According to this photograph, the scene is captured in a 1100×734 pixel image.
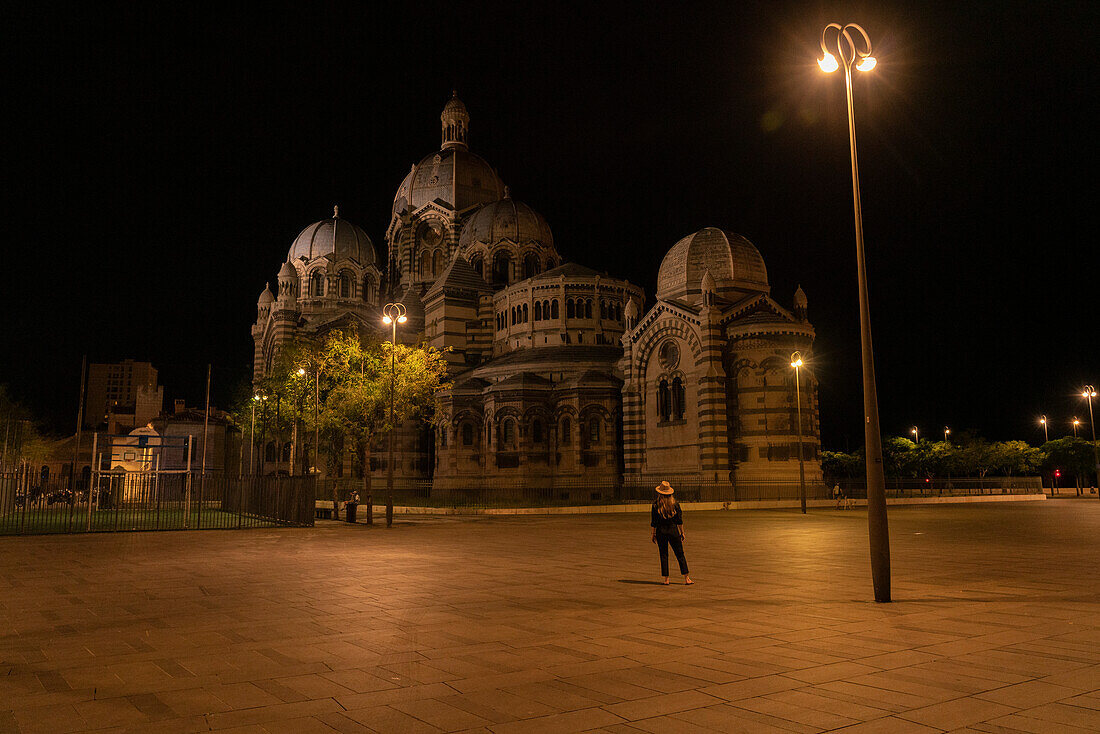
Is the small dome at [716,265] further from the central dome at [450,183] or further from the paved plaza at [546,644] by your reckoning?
the paved plaza at [546,644]

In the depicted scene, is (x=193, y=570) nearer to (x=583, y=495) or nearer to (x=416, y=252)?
(x=583, y=495)

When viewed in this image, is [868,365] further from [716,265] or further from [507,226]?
[507,226]

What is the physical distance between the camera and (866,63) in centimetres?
1274

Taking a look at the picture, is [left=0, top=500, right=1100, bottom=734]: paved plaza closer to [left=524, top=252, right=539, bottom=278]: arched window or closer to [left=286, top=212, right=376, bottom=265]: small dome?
[left=524, top=252, right=539, bottom=278]: arched window

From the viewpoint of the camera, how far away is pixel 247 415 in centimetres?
5216

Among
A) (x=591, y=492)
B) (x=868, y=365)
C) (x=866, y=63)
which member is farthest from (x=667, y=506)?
(x=591, y=492)

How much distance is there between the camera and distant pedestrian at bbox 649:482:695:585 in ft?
42.1

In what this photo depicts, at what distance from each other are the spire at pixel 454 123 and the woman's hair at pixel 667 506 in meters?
64.1

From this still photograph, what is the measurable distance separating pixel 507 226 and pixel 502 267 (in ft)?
10.6

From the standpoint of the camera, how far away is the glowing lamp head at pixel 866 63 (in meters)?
12.6

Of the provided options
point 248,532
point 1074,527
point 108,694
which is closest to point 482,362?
point 248,532

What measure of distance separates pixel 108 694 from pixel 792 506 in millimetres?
38835

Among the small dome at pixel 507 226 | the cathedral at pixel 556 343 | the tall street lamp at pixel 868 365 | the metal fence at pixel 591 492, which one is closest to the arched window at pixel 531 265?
the cathedral at pixel 556 343

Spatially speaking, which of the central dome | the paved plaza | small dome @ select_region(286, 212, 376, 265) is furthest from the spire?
the paved plaza
